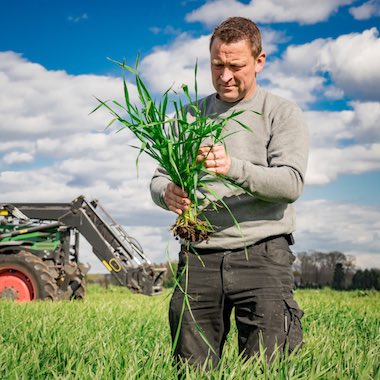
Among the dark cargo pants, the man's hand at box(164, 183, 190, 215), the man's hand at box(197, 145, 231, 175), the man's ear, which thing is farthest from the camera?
the man's ear

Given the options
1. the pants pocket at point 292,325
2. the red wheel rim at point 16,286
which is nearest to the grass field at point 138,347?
the pants pocket at point 292,325

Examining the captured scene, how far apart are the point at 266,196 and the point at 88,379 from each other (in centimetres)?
111

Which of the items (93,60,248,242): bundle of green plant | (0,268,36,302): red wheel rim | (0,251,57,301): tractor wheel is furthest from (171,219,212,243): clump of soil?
(0,268,36,302): red wheel rim

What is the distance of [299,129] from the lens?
2945 mm

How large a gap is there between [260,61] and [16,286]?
8.02 metres

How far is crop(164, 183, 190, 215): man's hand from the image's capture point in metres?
2.76

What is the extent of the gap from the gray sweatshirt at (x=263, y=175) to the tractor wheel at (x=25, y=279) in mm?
7337

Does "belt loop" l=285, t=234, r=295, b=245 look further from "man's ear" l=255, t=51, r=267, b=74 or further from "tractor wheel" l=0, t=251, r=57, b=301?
"tractor wheel" l=0, t=251, r=57, b=301

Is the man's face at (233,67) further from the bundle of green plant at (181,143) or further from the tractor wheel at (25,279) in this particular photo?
the tractor wheel at (25,279)

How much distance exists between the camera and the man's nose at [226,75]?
9.34 ft

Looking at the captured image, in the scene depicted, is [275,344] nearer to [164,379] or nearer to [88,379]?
[164,379]

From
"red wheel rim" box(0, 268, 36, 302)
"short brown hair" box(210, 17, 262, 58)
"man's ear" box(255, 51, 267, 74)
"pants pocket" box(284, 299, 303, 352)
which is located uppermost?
Result: "short brown hair" box(210, 17, 262, 58)

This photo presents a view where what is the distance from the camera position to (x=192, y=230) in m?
2.81

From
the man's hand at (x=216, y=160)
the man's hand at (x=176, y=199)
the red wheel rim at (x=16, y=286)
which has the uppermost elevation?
the man's hand at (x=216, y=160)
